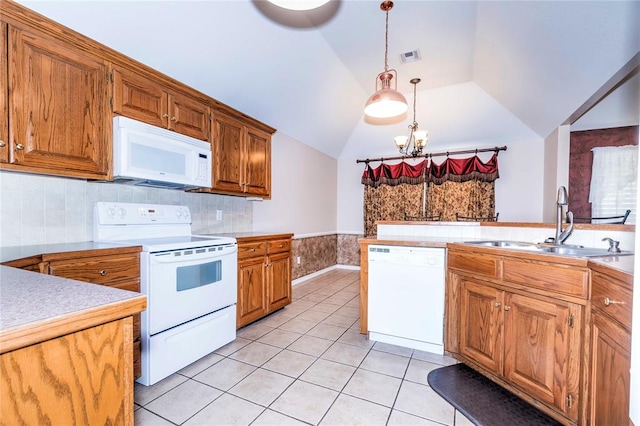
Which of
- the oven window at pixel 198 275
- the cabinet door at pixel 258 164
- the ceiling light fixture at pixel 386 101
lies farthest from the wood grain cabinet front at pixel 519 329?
the cabinet door at pixel 258 164

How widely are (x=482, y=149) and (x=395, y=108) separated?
11.7 ft

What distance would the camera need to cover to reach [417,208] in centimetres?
536

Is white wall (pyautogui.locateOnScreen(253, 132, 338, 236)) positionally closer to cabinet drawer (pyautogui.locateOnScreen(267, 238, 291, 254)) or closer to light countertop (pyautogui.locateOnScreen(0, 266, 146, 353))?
cabinet drawer (pyautogui.locateOnScreen(267, 238, 291, 254))

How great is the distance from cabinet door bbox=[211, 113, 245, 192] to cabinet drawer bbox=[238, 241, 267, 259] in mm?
620

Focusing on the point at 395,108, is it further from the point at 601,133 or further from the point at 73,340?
the point at 601,133

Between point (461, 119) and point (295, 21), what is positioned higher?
point (295, 21)

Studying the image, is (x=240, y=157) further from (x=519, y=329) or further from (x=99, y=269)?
(x=519, y=329)

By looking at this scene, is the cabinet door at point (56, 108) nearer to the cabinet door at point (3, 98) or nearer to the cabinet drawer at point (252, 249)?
the cabinet door at point (3, 98)

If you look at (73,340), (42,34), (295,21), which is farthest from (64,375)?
(295,21)

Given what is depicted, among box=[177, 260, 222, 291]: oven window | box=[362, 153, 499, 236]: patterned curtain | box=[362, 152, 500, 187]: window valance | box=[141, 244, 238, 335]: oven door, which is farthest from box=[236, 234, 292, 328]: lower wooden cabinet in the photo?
box=[362, 152, 500, 187]: window valance

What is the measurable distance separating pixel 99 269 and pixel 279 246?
177 cm

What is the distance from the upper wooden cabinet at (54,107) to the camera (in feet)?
5.16

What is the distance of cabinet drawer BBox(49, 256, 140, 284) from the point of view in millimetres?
1566

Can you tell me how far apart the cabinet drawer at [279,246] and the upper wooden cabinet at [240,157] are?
0.62 meters
